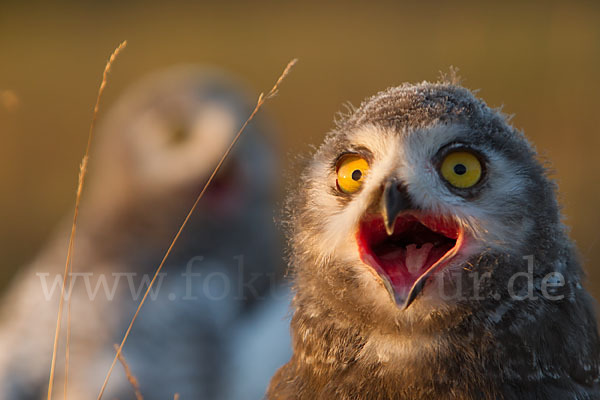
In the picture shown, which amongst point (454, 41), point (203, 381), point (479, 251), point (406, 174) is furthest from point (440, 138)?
point (454, 41)

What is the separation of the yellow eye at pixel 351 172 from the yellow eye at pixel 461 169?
237 mm

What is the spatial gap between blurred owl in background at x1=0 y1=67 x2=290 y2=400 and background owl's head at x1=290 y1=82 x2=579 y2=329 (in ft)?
9.30

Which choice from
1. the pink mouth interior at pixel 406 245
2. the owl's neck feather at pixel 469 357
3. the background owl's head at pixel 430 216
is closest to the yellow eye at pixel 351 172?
the background owl's head at pixel 430 216

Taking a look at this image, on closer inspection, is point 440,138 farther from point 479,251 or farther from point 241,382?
point 241,382

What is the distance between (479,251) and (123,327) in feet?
10.9

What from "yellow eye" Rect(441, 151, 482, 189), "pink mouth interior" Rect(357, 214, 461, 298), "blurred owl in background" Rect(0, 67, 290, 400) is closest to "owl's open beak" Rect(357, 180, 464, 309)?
"pink mouth interior" Rect(357, 214, 461, 298)

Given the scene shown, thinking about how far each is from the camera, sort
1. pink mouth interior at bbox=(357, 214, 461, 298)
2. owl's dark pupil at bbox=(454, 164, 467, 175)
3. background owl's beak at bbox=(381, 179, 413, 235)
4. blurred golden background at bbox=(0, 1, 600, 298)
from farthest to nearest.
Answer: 1. blurred golden background at bbox=(0, 1, 600, 298)
2. owl's dark pupil at bbox=(454, 164, 467, 175)
3. pink mouth interior at bbox=(357, 214, 461, 298)
4. background owl's beak at bbox=(381, 179, 413, 235)

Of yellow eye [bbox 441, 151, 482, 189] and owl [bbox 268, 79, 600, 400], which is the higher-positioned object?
yellow eye [bbox 441, 151, 482, 189]

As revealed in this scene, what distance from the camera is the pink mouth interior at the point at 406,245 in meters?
2.14

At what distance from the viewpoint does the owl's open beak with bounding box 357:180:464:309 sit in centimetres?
206

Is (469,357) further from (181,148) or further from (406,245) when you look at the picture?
(181,148)

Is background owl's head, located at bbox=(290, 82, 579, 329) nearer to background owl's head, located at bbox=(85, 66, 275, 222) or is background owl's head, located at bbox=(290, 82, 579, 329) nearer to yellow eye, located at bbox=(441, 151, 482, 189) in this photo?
yellow eye, located at bbox=(441, 151, 482, 189)

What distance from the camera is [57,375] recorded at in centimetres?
484

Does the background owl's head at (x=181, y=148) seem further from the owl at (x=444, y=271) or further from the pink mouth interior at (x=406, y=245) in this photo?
the pink mouth interior at (x=406, y=245)
